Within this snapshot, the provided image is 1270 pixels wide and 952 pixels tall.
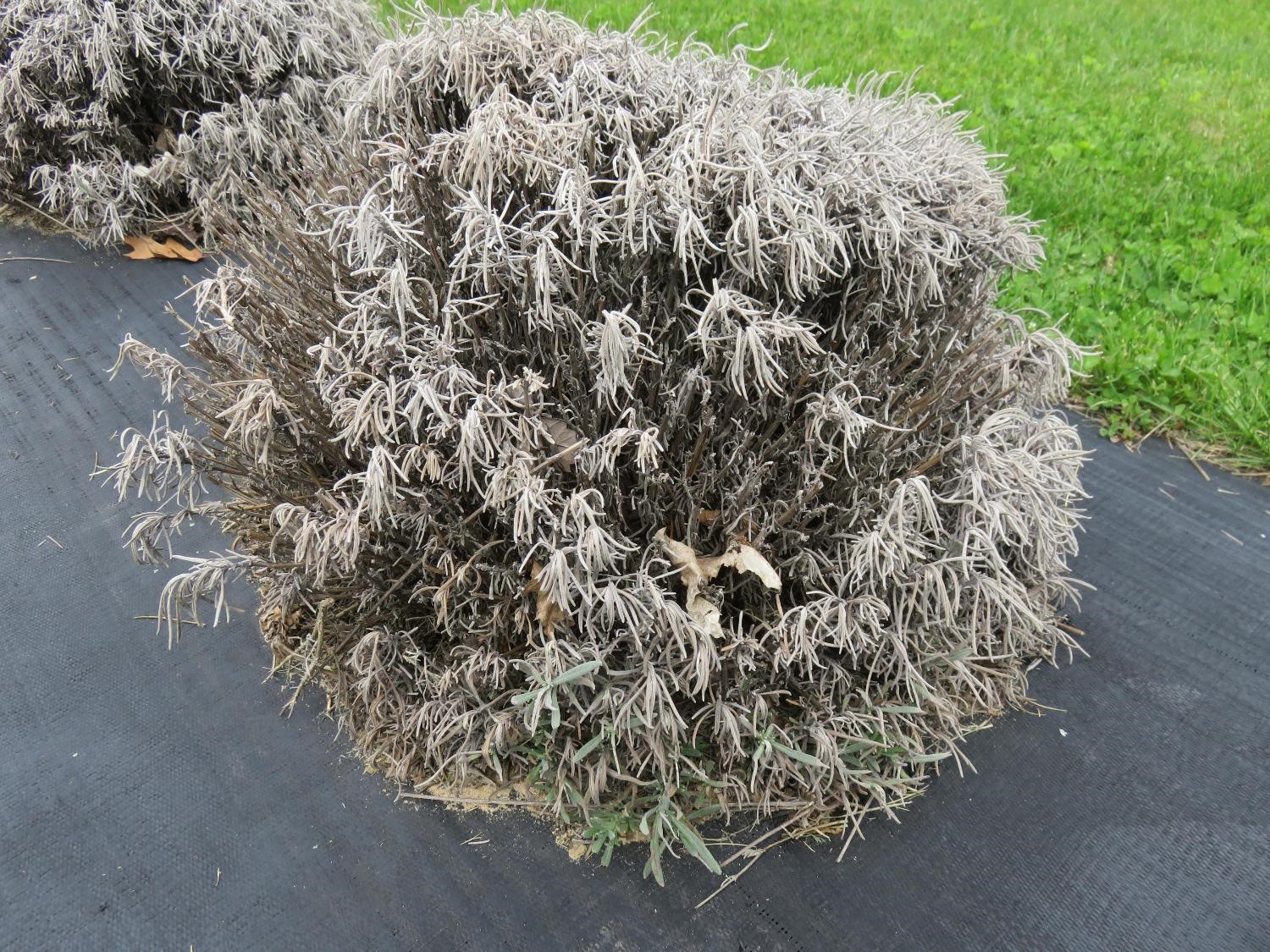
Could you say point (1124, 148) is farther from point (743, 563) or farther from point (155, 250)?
point (155, 250)

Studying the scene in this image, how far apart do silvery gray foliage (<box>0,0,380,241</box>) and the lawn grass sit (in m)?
1.44

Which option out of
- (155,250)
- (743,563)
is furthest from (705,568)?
(155,250)

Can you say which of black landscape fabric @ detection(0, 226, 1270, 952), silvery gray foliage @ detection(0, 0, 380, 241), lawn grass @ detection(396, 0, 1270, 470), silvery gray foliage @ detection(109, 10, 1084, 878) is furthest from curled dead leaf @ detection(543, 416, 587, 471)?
silvery gray foliage @ detection(0, 0, 380, 241)

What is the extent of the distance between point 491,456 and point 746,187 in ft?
2.13

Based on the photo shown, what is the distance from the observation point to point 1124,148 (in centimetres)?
411

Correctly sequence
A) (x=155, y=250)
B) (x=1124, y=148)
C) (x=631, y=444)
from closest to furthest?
(x=631, y=444)
(x=155, y=250)
(x=1124, y=148)

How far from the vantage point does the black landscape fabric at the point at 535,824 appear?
4.79ft

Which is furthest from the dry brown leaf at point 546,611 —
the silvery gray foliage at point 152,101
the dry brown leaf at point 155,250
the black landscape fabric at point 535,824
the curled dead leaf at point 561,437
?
the dry brown leaf at point 155,250

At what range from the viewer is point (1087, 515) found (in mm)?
2186

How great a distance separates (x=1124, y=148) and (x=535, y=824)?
13.9ft

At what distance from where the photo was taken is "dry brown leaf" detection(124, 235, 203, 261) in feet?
10.6

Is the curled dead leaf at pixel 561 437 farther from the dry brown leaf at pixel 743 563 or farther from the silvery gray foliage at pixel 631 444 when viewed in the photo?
the dry brown leaf at pixel 743 563

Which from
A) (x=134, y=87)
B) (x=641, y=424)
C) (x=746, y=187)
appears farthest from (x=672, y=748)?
(x=134, y=87)

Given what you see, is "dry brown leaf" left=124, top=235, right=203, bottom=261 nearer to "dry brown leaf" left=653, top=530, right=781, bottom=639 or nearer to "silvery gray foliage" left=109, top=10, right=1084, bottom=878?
"silvery gray foliage" left=109, top=10, right=1084, bottom=878
